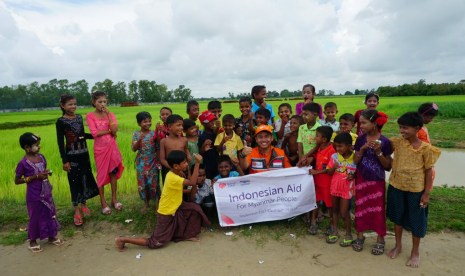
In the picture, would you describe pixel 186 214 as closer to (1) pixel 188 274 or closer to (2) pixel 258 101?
(1) pixel 188 274

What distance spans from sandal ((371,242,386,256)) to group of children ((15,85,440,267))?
0.4 inches

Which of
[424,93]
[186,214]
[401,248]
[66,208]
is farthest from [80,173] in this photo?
[424,93]

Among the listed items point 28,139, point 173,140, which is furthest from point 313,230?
point 28,139

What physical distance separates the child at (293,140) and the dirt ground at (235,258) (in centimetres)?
138

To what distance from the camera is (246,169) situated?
4.32 m

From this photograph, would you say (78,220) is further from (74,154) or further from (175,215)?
(175,215)

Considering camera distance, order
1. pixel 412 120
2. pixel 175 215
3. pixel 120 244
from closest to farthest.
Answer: pixel 412 120 → pixel 120 244 → pixel 175 215

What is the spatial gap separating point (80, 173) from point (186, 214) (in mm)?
1974

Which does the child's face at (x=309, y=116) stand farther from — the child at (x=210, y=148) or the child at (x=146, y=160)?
the child at (x=146, y=160)

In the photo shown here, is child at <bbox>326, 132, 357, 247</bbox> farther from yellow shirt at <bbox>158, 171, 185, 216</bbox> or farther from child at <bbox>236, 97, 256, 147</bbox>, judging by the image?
yellow shirt at <bbox>158, 171, 185, 216</bbox>

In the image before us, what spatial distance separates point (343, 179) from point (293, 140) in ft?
4.12

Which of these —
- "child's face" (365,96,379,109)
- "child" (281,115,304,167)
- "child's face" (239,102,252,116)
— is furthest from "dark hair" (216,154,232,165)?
"child's face" (365,96,379,109)

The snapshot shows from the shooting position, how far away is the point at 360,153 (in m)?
3.29

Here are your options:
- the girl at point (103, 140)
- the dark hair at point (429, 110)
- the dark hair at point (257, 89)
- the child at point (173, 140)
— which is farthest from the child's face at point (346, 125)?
the girl at point (103, 140)
